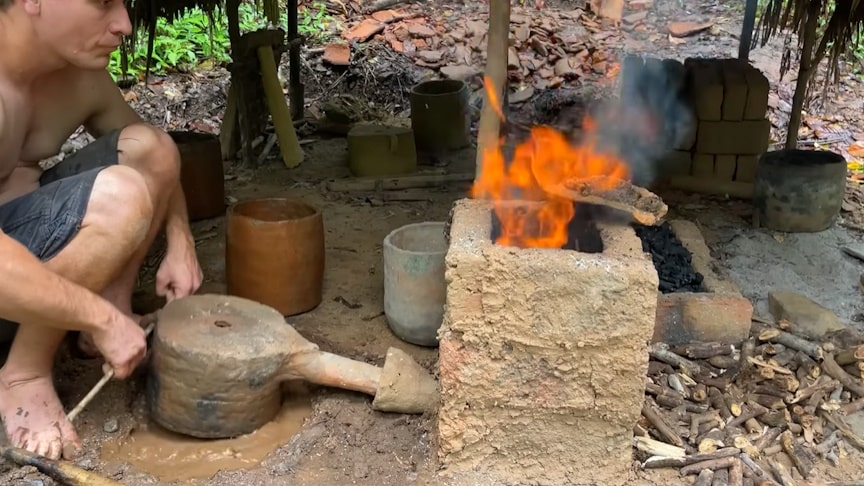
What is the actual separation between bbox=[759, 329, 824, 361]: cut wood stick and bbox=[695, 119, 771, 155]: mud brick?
1.77m

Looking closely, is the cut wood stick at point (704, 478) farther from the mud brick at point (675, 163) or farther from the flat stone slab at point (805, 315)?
the mud brick at point (675, 163)

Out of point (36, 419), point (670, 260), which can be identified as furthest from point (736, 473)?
point (36, 419)

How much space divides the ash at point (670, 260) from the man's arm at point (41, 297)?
6.35ft

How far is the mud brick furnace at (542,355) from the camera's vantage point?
1.88 metres

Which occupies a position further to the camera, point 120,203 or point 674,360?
point 674,360

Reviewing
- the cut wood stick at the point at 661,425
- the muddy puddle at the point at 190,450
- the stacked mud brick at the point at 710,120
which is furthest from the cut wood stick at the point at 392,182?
the cut wood stick at the point at 661,425

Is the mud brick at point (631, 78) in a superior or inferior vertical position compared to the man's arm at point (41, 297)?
superior

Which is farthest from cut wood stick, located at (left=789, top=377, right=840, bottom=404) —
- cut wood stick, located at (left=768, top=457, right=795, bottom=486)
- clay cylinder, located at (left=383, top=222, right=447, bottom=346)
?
clay cylinder, located at (left=383, top=222, right=447, bottom=346)

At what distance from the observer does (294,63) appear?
572 cm

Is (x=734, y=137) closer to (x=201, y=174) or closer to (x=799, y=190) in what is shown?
(x=799, y=190)

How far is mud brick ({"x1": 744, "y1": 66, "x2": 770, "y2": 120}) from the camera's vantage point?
428 cm

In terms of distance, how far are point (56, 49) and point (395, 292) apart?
131cm

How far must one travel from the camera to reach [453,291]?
1930 millimetres

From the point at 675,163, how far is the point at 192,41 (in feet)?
15.3
